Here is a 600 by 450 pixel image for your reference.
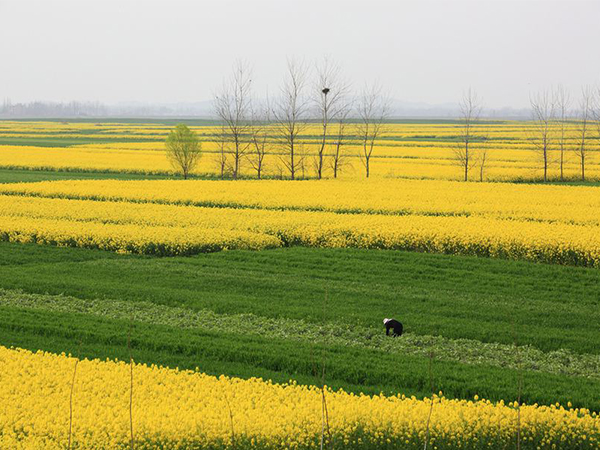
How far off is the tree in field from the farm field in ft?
66.8

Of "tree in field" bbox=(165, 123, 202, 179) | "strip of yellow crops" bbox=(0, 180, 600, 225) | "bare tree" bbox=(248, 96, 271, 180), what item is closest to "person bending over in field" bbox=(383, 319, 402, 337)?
"strip of yellow crops" bbox=(0, 180, 600, 225)

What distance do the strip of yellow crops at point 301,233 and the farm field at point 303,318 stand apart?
0.29 feet

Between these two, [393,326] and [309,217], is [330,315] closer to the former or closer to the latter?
[393,326]

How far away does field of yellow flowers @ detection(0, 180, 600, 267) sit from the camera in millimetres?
28250

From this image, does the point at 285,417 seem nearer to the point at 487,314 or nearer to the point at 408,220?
the point at 487,314

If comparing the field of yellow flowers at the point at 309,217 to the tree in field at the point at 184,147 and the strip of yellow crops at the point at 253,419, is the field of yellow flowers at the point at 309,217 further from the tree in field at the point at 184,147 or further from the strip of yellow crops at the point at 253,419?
A: the strip of yellow crops at the point at 253,419

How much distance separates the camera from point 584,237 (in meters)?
27.6

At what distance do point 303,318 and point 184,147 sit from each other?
45.7 m

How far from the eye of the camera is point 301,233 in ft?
100

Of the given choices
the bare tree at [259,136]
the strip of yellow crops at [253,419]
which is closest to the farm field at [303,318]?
the strip of yellow crops at [253,419]

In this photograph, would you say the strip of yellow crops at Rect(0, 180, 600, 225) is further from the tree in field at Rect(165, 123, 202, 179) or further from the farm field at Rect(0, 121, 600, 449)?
the tree in field at Rect(165, 123, 202, 179)

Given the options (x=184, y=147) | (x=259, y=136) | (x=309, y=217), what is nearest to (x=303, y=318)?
(x=309, y=217)

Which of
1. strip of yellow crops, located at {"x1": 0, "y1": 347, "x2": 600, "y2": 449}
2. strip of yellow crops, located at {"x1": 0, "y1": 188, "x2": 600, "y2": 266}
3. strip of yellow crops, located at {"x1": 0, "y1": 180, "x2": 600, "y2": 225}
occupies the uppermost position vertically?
strip of yellow crops, located at {"x1": 0, "y1": 180, "x2": 600, "y2": 225}

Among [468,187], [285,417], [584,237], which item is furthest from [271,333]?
[468,187]
